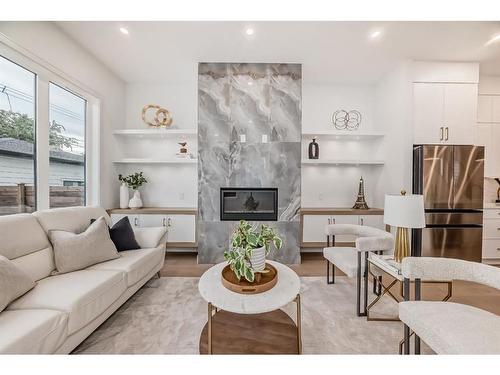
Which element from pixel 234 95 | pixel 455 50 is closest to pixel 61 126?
pixel 234 95

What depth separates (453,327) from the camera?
1.17m

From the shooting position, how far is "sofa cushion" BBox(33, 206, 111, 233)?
2.03m

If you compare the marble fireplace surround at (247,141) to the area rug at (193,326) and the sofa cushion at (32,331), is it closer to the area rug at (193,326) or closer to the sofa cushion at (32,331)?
the area rug at (193,326)

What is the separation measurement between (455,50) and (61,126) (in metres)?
5.20

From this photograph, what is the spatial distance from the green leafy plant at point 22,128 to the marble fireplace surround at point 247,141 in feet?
5.65

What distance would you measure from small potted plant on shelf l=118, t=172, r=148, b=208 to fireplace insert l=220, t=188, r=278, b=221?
57.0 inches

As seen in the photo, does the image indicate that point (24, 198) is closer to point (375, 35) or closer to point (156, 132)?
point (156, 132)

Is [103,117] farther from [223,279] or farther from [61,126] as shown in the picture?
[223,279]

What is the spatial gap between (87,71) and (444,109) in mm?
Result: 5034

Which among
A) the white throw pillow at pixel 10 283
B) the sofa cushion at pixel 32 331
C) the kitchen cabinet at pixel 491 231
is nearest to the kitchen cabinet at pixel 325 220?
the kitchen cabinet at pixel 491 231

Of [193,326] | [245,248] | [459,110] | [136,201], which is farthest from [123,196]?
[459,110]

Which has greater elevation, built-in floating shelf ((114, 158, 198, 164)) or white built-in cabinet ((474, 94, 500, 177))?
white built-in cabinet ((474, 94, 500, 177))

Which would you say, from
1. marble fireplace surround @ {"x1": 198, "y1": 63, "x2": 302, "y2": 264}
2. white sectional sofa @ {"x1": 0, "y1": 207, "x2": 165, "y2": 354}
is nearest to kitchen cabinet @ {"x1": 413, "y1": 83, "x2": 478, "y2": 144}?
marble fireplace surround @ {"x1": 198, "y1": 63, "x2": 302, "y2": 264}

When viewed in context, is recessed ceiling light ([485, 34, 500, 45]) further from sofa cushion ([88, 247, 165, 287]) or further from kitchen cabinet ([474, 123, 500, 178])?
sofa cushion ([88, 247, 165, 287])
